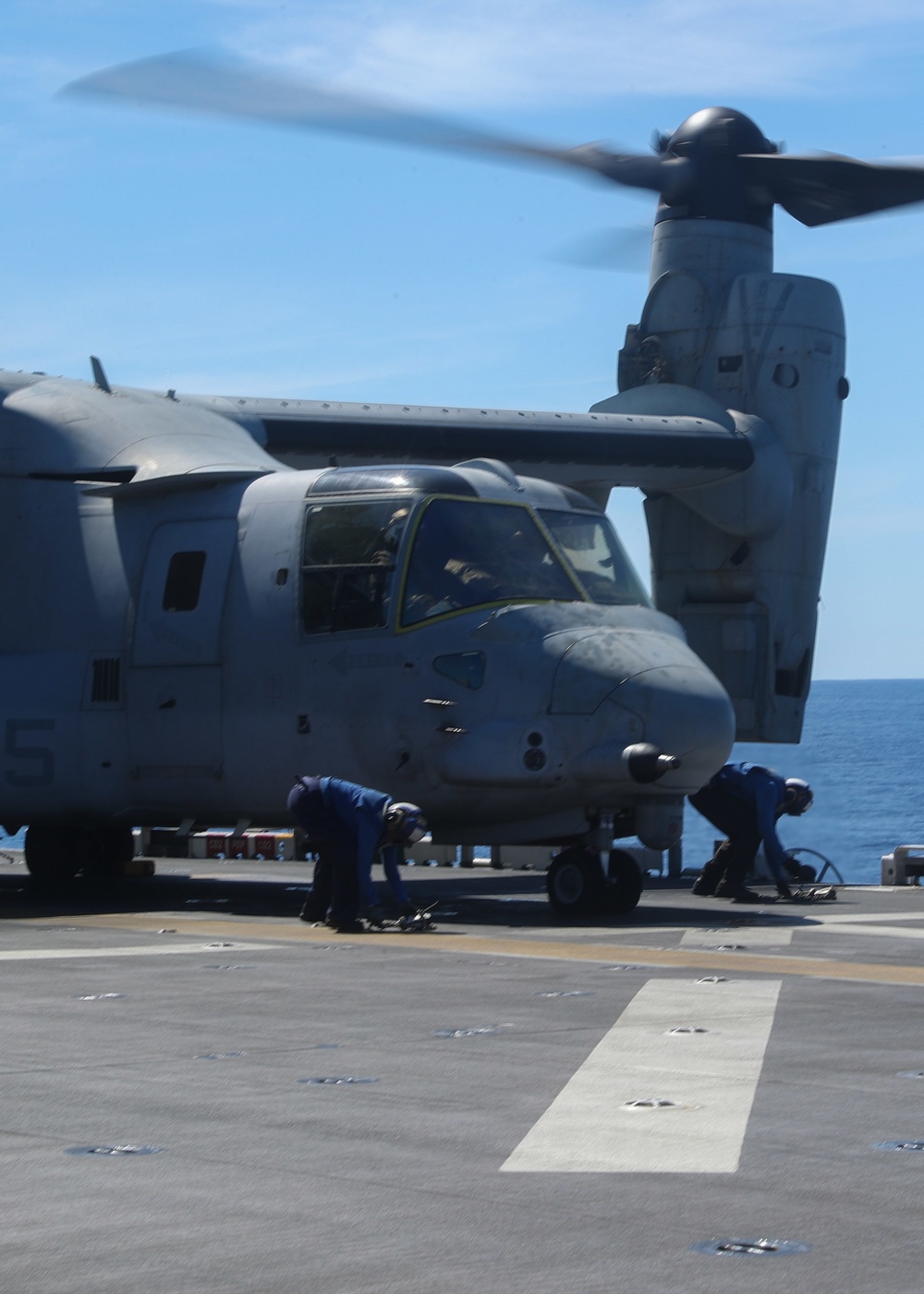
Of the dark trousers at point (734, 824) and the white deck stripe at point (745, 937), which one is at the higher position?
the dark trousers at point (734, 824)

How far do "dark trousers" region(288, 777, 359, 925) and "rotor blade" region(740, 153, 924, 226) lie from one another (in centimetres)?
1959

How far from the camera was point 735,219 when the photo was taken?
101 feet

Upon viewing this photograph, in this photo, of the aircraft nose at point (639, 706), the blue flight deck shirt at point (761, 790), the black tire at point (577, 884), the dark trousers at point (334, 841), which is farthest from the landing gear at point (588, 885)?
the blue flight deck shirt at point (761, 790)

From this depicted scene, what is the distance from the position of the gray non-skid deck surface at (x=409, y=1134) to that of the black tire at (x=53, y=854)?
8488 millimetres

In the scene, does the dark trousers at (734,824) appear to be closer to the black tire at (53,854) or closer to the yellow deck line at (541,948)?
the yellow deck line at (541,948)

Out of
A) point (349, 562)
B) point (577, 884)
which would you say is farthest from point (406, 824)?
point (349, 562)

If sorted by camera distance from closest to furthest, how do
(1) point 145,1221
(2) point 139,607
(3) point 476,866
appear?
(1) point 145,1221
(2) point 139,607
(3) point 476,866

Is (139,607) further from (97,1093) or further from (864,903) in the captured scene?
(97,1093)

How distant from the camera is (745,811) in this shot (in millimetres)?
18062

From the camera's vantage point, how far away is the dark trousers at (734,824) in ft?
59.3

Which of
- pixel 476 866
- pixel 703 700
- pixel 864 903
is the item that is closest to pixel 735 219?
pixel 476 866

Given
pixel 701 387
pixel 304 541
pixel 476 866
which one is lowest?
pixel 476 866

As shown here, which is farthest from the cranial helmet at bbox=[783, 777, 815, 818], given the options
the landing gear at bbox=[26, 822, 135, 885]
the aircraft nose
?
the landing gear at bbox=[26, 822, 135, 885]

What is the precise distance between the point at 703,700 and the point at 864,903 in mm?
4662
